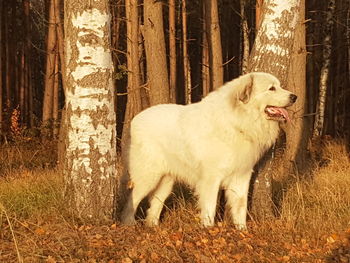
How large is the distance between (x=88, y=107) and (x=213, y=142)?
4.84 ft

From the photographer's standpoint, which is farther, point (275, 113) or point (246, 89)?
point (275, 113)

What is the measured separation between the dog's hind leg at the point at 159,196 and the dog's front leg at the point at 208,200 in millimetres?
823

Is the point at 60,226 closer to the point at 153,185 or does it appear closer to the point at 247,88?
the point at 153,185

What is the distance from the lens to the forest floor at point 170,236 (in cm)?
407

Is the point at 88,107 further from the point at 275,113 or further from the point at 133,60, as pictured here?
the point at 133,60

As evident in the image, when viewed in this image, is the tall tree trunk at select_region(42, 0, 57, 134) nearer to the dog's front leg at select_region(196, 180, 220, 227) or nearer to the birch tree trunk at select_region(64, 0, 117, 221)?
the birch tree trunk at select_region(64, 0, 117, 221)

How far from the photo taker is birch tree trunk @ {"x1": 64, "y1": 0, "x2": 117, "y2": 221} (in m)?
4.93

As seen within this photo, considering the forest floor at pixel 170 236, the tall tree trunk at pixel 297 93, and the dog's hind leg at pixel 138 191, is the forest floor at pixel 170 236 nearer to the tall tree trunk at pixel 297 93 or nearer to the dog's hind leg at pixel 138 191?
the dog's hind leg at pixel 138 191

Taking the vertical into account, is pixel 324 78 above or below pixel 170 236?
above

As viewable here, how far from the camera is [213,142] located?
18.2 feet

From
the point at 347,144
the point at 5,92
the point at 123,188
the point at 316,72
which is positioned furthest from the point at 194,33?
the point at 123,188

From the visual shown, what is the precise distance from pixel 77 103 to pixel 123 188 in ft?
5.54

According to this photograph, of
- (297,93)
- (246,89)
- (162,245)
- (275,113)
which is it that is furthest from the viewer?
(297,93)

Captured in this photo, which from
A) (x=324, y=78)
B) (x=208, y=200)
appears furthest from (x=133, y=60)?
(x=208, y=200)
